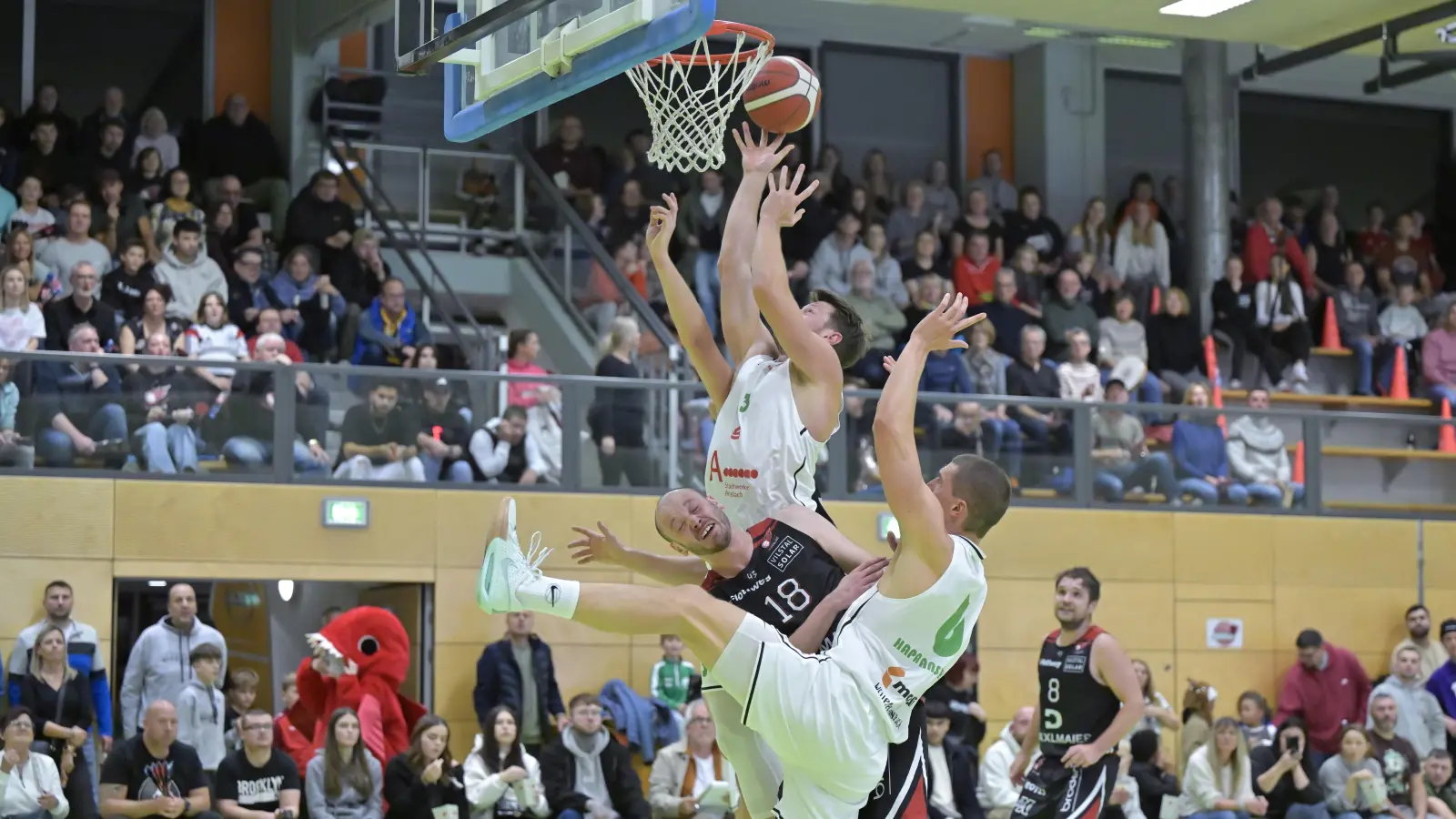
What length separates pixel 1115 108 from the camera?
76.6 feet

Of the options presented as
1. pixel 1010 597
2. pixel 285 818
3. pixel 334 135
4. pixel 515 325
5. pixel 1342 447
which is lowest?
pixel 285 818

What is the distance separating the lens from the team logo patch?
7.11m

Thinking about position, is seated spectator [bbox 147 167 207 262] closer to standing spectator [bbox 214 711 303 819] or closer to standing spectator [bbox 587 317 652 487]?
standing spectator [bbox 587 317 652 487]

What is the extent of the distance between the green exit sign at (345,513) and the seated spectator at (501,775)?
196 cm

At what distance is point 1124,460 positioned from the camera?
659 inches

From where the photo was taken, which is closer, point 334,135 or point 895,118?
point 334,135

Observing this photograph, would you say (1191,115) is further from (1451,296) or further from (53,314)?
(53,314)

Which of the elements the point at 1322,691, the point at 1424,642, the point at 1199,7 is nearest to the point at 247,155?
the point at 1199,7

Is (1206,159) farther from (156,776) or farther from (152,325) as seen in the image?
(156,776)

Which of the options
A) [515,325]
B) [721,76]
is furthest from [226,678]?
[721,76]

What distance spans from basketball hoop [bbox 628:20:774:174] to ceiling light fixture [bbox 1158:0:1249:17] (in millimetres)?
9068

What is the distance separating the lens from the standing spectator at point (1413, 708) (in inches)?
634

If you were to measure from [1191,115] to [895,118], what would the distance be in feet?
12.0

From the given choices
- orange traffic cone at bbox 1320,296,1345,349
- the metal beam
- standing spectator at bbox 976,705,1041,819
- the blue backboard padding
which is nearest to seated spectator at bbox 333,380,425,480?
standing spectator at bbox 976,705,1041,819
